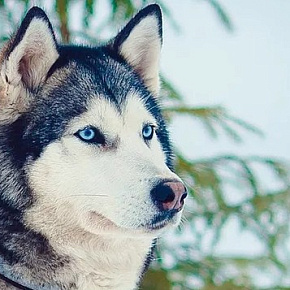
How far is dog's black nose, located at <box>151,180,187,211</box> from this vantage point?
290 centimetres

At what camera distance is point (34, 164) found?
303 centimetres

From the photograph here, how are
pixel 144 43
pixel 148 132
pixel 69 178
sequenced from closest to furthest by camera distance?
pixel 69 178, pixel 148 132, pixel 144 43

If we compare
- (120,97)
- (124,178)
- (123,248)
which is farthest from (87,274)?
(120,97)

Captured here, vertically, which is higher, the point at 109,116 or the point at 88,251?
the point at 109,116

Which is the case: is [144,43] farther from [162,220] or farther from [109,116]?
[162,220]

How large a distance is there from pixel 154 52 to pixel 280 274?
2.35 m

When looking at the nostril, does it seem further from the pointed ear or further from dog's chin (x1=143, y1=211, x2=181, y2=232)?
the pointed ear

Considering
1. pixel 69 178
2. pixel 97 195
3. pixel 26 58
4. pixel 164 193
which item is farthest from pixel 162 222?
pixel 26 58

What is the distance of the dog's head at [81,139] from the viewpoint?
2975 mm

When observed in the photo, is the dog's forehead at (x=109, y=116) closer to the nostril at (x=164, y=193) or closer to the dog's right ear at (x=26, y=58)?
the dog's right ear at (x=26, y=58)

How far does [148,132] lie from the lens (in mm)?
3232

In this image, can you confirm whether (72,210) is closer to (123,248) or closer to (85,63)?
(123,248)

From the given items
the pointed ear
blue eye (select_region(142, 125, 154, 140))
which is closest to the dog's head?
blue eye (select_region(142, 125, 154, 140))

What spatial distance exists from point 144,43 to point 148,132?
16.2 inches
